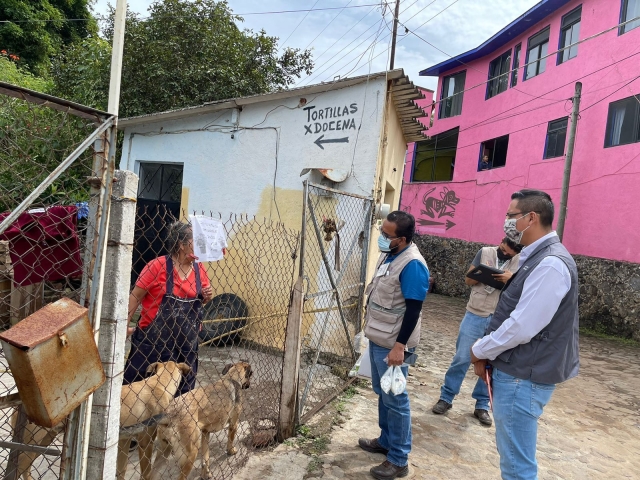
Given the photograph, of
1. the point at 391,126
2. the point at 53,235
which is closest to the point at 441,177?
the point at 391,126

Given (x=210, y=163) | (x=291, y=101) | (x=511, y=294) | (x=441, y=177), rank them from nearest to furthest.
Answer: (x=511, y=294) < (x=291, y=101) < (x=210, y=163) < (x=441, y=177)

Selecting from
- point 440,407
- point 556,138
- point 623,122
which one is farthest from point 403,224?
point 556,138

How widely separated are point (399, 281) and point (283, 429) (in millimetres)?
1558

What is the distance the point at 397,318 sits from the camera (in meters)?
3.01

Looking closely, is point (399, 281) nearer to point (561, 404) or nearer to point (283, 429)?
point (283, 429)

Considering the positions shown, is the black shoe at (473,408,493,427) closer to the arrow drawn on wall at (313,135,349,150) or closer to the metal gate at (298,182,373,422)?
the metal gate at (298,182,373,422)

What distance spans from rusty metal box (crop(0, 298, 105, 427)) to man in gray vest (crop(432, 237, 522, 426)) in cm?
319

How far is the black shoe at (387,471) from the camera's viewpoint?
9.87 feet

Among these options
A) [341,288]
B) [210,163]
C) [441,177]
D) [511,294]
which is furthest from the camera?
[441,177]

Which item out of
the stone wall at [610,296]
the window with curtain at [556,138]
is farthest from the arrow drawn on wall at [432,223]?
the stone wall at [610,296]

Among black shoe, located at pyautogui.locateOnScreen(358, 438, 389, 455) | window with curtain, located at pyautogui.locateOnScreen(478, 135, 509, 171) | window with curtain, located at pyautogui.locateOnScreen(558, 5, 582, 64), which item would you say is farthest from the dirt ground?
window with curtain, located at pyautogui.locateOnScreen(478, 135, 509, 171)

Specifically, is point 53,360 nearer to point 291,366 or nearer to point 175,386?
point 175,386

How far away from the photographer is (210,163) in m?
7.14

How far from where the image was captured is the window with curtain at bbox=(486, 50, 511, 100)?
49.1 ft
